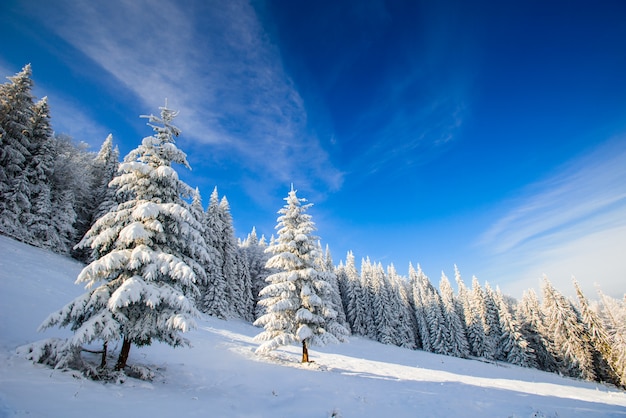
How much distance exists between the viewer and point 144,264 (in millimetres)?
10094

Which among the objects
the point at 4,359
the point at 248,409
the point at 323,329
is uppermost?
the point at 323,329

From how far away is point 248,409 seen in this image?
9562mm

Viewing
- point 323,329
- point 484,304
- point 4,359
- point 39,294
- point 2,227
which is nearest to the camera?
point 4,359

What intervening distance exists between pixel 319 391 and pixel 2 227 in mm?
31782

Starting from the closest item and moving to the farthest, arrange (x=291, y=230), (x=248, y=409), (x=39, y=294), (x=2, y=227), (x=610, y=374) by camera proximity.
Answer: (x=248, y=409) → (x=39, y=294) → (x=291, y=230) → (x=2, y=227) → (x=610, y=374)

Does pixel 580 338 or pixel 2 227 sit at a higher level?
pixel 2 227

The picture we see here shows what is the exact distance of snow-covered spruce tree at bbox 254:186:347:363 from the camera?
17.7 metres

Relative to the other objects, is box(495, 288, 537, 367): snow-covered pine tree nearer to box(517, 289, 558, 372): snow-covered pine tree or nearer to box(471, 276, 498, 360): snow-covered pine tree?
box(517, 289, 558, 372): snow-covered pine tree

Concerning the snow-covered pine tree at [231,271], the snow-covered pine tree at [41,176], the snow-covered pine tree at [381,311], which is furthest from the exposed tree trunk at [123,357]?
the snow-covered pine tree at [381,311]

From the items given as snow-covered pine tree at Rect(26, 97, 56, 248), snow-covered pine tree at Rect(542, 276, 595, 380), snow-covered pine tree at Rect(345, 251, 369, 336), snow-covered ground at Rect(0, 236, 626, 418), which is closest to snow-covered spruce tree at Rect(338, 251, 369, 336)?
snow-covered pine tree at Rect(345, 251, 369, 336)

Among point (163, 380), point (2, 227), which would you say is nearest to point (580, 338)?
point (163, 380)

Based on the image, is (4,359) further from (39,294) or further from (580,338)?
(580,338)

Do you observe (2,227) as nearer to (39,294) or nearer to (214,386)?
(39,294)

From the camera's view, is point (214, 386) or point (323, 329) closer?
point (214, 386)
